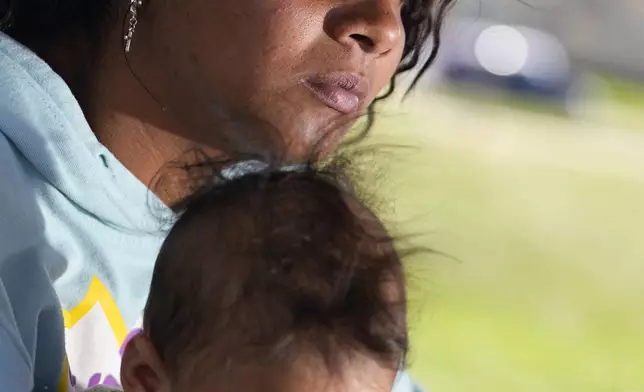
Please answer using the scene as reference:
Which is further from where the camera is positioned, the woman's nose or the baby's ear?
the woman's nose

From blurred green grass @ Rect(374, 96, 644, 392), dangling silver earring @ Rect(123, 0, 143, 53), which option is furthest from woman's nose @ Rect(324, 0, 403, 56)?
blurred green grass @ Rect(374, 96, 644, 392)

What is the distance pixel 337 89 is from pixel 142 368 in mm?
203

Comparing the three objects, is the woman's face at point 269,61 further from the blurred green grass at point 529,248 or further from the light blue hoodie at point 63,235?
the blurred green grass at point 529,248

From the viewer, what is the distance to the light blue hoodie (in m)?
0.49

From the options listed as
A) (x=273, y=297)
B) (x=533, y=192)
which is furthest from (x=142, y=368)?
(x=533, y=192)

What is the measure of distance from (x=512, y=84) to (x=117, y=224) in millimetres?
1827

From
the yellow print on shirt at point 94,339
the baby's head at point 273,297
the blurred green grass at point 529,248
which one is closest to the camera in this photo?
the baby's head at point 273,297

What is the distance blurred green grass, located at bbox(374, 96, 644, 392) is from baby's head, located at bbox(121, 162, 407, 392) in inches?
18.0

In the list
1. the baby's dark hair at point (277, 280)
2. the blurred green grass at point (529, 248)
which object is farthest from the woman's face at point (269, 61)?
the blurred green grass at point (529, 248)

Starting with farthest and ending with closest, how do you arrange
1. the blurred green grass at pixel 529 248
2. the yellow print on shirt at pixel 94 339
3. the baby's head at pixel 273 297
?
the blurred green grass at pixel 529 248 → the yellow print on shirt at pixel 94 339 → the baby's head at pixel 273 297

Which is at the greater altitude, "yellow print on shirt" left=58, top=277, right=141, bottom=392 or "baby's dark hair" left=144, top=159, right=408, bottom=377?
"baby's dark hair" left=144, top=159, right=408, bottom=377

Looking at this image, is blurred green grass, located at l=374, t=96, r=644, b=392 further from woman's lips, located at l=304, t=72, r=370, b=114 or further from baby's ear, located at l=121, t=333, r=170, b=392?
baby's ear, located at l=121, t=333, r=170, b=392

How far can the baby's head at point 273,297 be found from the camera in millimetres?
402

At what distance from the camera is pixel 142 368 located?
44 cm
